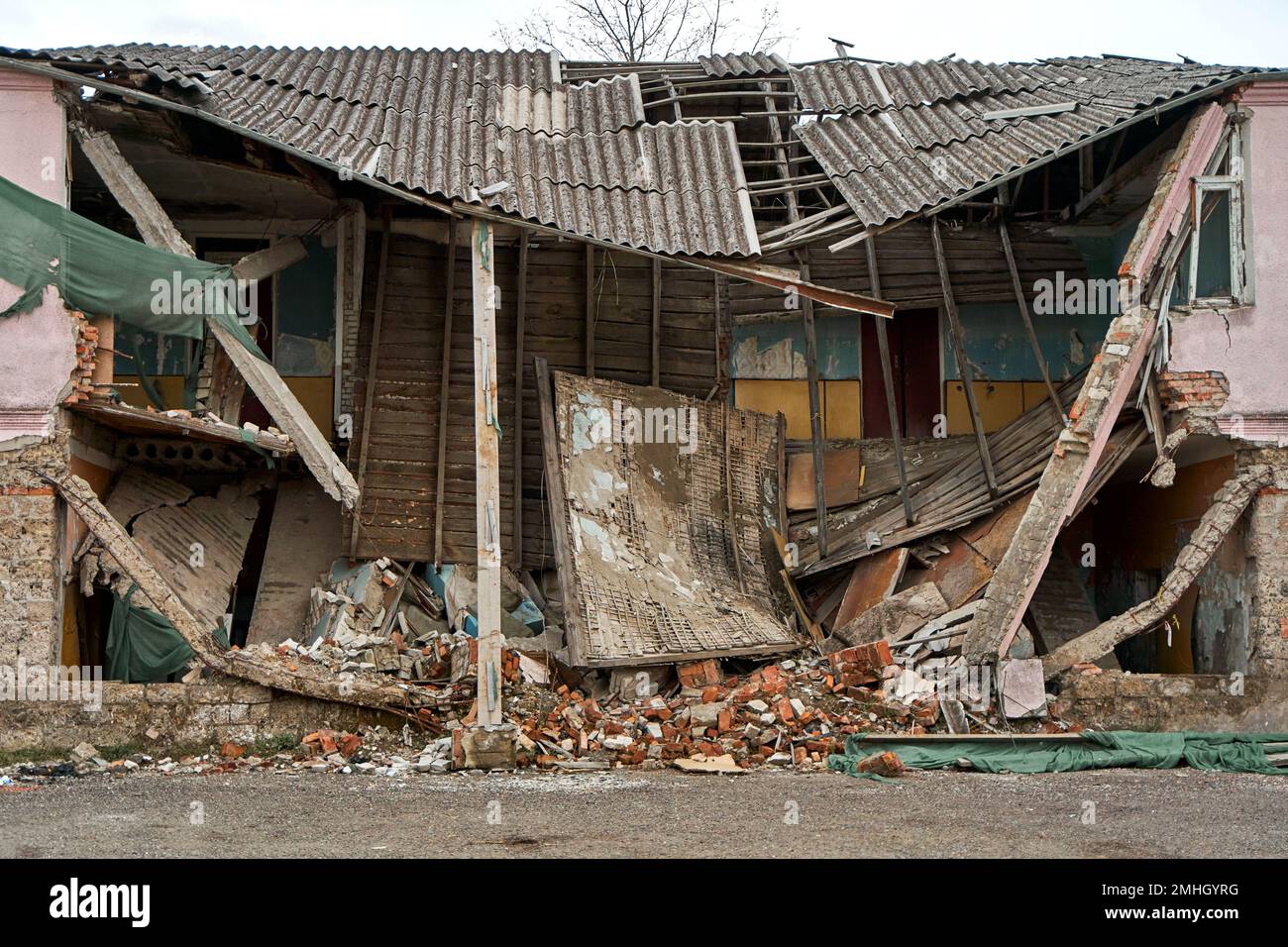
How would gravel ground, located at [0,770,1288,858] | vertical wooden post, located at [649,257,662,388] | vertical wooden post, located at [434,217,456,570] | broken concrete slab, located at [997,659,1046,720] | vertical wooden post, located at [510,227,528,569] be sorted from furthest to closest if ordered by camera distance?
vertical wooden post, located at [649,257,662,388]
vertical wooden post, located at [510,227,528,569]
vertical wooden post, located at [434,217,456,570]
broken concrete slab, located at [997,659,1046,720]
gravel ground, located at [0,770,1288,858]

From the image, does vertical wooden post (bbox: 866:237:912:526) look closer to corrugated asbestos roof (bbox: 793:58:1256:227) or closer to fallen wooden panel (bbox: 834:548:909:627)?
fallen wooden panel (bbox: 834:548:909:627)

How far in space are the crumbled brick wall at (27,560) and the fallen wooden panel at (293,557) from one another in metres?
2.03

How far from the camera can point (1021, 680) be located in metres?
11.5

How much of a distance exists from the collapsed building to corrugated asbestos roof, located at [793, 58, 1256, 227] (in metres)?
0.07

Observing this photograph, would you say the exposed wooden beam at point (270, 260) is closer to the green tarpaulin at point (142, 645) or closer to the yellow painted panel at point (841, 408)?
the green tarpaulin at point (142, 645)

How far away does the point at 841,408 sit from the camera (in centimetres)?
1537

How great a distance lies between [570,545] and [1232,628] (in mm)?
6293

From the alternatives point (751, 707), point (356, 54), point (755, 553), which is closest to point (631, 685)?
point (751, 707)

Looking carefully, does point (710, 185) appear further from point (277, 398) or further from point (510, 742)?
point (510, 742)

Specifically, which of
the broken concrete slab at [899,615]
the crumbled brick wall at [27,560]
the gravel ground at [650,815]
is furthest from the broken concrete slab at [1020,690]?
the crumbled brick wall at [27,560]

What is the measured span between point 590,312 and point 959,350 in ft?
13.4

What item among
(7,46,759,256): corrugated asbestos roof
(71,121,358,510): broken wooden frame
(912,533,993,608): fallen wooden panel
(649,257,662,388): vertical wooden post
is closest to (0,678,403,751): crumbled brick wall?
(71,121,358,510): broken wooden frame

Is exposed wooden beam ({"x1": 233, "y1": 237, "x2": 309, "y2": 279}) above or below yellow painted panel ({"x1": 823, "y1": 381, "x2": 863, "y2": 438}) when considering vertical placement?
above

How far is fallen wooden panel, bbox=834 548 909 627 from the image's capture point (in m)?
13.4
